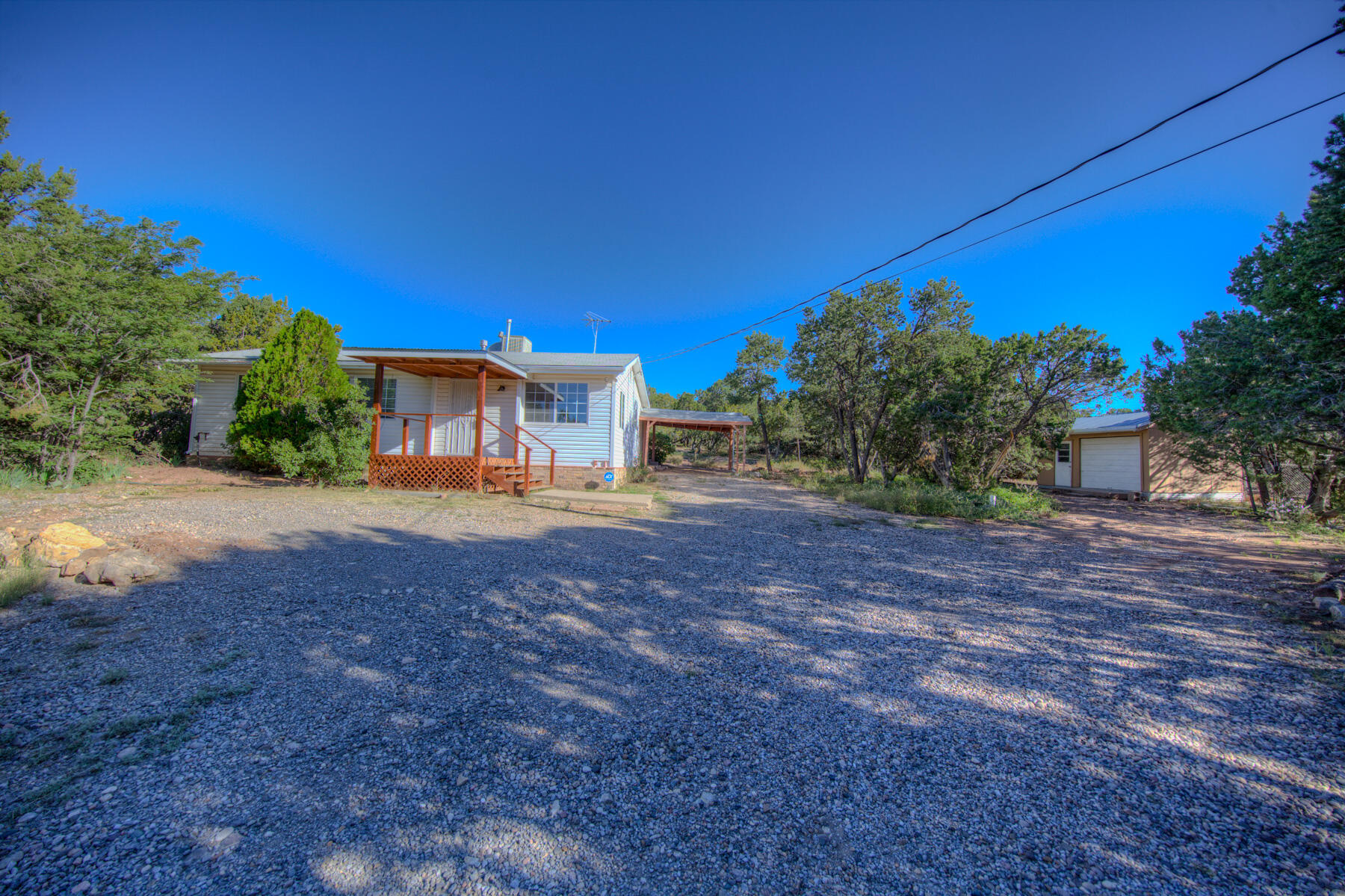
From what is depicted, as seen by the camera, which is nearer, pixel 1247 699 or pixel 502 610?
pixel 1247 699

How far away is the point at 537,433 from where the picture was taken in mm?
13086

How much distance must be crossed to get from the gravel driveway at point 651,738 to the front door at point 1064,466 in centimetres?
1567

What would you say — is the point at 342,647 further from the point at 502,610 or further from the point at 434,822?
the point at 434,822

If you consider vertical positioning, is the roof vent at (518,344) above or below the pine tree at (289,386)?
above

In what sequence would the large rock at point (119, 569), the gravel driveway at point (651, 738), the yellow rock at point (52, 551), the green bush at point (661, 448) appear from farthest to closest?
1. the green bush at point (661, 448)
2. the yellow rock at point (52, 551)
3. the large rock at point (119, 569)
4. the gravel driveway at point (651, 738)

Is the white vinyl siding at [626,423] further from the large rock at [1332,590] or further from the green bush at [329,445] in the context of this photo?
the large rock at [1332,590]

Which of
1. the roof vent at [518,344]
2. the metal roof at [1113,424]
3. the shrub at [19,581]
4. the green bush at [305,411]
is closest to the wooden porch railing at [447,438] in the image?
the green bush at [305,411]

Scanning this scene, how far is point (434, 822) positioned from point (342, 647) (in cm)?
194

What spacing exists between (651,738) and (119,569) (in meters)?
4.86

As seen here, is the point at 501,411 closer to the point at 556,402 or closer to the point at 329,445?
the point at 556,402

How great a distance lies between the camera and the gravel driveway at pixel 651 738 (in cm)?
179

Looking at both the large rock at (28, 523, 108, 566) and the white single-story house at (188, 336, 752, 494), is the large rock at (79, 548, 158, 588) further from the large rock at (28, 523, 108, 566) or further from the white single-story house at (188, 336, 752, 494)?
the white single-story house at (188, 336, 752, 494)

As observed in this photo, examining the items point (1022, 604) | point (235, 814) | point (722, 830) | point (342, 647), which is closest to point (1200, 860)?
point (722, 830)

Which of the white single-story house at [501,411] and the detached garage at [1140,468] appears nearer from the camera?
the white single-story house at [501,411]
